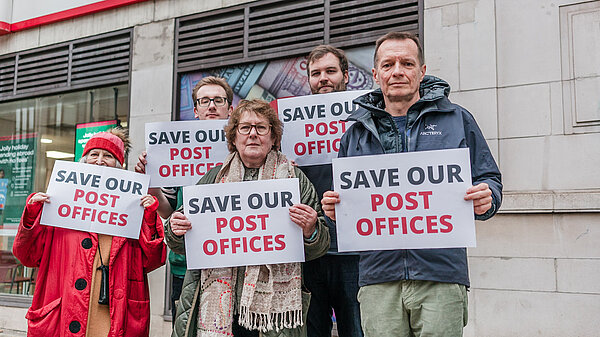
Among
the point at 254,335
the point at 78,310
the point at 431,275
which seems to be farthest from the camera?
the point at 78,310

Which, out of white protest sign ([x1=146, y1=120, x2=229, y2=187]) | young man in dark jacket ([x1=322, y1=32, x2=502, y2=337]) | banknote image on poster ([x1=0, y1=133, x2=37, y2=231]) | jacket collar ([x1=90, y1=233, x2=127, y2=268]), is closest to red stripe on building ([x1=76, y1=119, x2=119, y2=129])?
banknote image on poster ([x1=0, y1=133, x2=37, y2=231])

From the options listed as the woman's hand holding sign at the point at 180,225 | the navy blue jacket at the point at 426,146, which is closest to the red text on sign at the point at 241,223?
the woman's hand holding sign at the point at 180,225

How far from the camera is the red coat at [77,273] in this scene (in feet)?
11.1

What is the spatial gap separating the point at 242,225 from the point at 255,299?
1.35 feet

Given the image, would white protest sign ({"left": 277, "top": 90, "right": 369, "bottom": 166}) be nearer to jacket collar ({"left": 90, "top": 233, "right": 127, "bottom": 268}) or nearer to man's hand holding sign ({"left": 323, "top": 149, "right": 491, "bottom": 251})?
man's hand holding sign ({"left": 323, "top": 149, "right": 491, "bottom": 251})

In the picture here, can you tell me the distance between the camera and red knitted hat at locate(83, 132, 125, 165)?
3742mm

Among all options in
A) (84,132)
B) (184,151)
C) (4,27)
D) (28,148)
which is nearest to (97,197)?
(184,151)

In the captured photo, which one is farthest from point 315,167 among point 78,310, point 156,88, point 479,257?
point 156,88

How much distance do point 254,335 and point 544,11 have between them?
4.10 metres

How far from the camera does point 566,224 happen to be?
16.2 ft

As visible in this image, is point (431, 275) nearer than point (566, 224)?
Yes

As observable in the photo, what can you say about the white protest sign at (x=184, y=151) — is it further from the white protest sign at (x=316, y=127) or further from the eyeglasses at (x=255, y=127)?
the eyeglasses at (x=255, y=127)

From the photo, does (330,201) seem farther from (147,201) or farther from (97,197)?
(97,197)

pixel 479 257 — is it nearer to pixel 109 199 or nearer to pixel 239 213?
pixel 239 213
